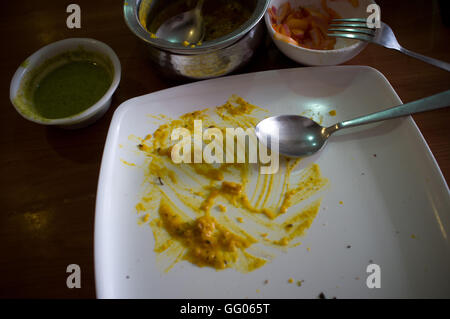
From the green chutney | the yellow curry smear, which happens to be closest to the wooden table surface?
the green chutney

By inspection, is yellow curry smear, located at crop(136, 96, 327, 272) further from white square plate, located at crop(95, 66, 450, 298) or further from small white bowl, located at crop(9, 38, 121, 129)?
small white bowl, located at crop(9, 38, 121, 129)

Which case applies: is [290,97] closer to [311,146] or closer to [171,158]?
[311,146]

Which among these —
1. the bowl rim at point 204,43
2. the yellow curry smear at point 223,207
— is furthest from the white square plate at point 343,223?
the bowl rim at point 204,43

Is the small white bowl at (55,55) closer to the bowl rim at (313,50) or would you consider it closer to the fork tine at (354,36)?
the bowl rim at (313,50)

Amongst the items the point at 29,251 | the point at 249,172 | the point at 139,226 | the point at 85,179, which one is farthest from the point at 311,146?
the point at 29,251

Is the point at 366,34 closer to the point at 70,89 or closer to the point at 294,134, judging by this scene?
the point at 294,134

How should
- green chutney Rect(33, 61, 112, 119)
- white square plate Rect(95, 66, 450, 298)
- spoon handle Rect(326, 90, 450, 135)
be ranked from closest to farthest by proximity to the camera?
white square plate Rect(95, 66, 450, 298)
spoon handle Rect(326, 90, 450, 135)
green chutney Rect(33, 61, 112, 119)

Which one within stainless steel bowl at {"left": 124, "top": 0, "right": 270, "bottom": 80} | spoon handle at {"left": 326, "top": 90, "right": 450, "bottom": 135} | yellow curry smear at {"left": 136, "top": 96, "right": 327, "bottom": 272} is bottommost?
yellow curry smear at {"left": 136, "top": 96, "right": 327, "bottom": 272}
